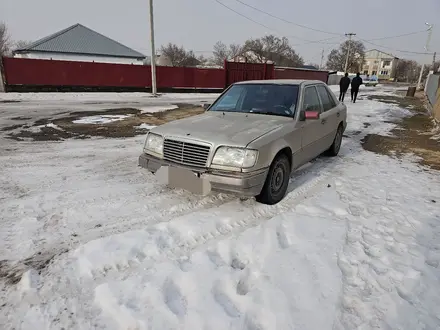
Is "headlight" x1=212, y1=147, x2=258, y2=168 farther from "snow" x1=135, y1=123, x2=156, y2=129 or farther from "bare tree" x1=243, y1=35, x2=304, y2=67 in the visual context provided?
"bare tree" x1=243, y1=35, x2=304, y2=67

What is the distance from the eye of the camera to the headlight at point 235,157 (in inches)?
128

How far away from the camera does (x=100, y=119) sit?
32.6 ft

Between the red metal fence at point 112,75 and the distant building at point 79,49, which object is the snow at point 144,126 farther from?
the distant building at point 79,49

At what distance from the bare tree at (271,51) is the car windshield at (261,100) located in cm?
6754

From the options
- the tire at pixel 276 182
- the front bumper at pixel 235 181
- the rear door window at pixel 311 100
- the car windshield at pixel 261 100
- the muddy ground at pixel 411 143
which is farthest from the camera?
the muddy ground at pixel 411 143

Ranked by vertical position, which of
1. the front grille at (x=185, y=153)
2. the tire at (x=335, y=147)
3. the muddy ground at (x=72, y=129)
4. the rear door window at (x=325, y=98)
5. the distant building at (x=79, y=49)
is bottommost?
the muddy ground at (x=72, y=129)

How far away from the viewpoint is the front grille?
11.0 feet

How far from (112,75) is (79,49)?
24.2m

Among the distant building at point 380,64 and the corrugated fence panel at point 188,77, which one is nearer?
the corrugated fence panel at point 188,77

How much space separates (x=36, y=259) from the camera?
262cm

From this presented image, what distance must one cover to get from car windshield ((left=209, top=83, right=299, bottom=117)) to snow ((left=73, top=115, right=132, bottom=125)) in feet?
19.1

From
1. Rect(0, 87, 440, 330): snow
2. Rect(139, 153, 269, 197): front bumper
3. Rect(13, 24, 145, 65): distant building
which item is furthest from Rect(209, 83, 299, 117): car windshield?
Rect(13, 24, 145, 65): distant building

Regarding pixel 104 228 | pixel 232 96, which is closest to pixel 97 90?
pixel 232 96

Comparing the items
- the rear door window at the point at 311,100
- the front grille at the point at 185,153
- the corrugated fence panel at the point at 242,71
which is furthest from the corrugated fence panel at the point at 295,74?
the front grille at the point at 185,153
